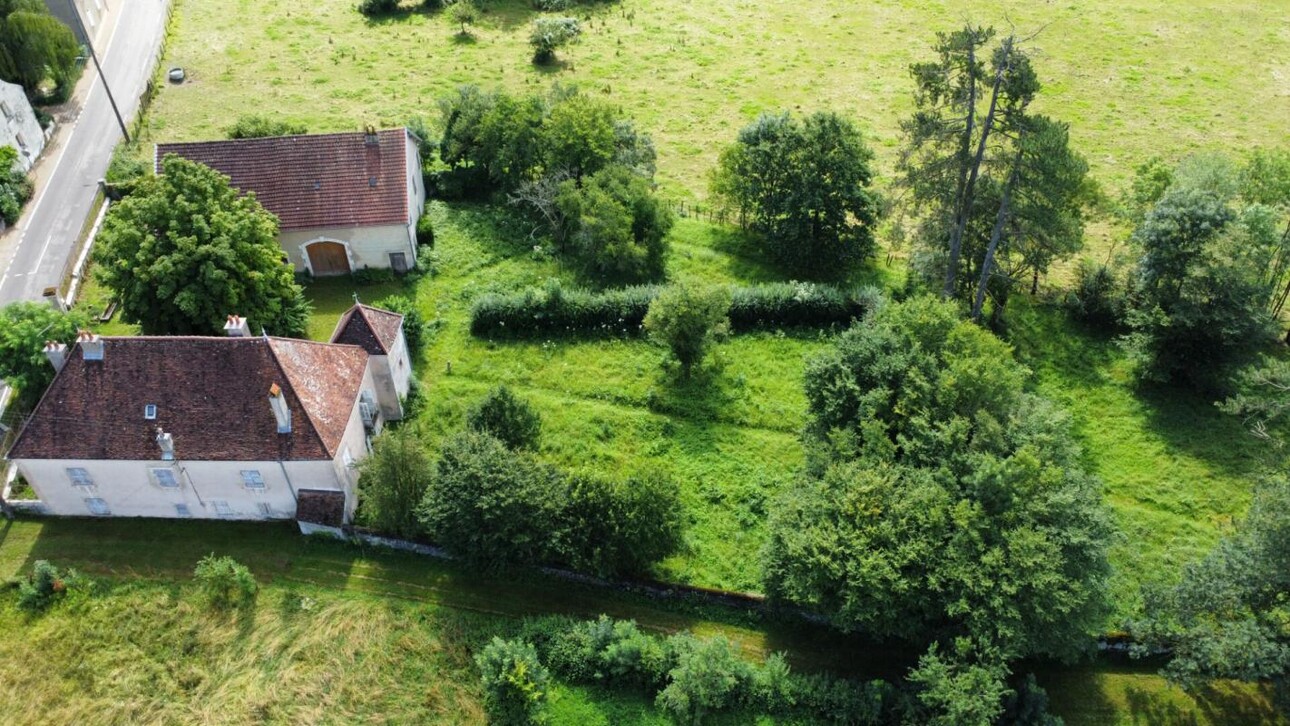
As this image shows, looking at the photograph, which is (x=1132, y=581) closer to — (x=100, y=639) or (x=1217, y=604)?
(x=1217, y=604)

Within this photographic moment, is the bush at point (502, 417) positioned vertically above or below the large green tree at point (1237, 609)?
below

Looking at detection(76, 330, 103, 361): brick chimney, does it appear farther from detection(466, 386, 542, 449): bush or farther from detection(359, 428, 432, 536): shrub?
detection(466, 386, 542, 449): bush

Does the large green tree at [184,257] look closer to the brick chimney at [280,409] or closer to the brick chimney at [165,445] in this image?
the brick chimney at [165,445]

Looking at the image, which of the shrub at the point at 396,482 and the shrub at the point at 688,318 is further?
the shrub at the point at 688,318

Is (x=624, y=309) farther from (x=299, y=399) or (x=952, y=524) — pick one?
(x=952, y=524)

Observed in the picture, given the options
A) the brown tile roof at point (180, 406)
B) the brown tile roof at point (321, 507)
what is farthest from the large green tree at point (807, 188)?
the brown tile roof at point (321, 507)
